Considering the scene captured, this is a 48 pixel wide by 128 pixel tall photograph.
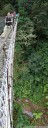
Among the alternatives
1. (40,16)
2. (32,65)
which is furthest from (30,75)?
(40,16)

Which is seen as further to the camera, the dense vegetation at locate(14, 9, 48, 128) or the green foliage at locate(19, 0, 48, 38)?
the green foliage at locate(19, 0, 48, 38)

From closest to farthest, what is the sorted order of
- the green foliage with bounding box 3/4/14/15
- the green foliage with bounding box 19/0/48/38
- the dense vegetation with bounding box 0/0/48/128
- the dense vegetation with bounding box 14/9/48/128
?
the dense vegetation with bounding box 14/9/48/128 < the dense vegetation with bounding box 0/0/48/128 < the green foliage with bounding box 19/0/48/38 < the green foliage with bounding box 3/4/14/15

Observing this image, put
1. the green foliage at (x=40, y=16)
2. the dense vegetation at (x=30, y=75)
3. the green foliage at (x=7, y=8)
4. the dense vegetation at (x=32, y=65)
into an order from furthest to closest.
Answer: the green foliage at (x=7, y=8)
the green foliage at (x=40, y=16)
the dense vegetation at (x=32, y=65)
the dense vegetation at (x=30, y=75)

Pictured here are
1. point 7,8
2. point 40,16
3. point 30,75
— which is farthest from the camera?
point 7,8

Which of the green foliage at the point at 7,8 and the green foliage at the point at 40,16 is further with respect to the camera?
the green foliage at the point at 7,8

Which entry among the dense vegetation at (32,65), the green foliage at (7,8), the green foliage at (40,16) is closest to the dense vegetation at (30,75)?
the dense vegetation at (32,65)

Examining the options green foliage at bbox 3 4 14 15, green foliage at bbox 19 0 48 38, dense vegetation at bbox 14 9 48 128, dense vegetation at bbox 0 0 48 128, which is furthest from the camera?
green foliage at bbox 3 4 14 15

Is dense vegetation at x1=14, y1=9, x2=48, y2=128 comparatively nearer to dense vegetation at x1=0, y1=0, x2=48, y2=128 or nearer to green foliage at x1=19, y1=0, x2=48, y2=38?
dense vegetation at x1=0, y1=0, x2=48, y2=128

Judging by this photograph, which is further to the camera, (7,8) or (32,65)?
(7,8)

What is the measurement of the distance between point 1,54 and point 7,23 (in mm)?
6300

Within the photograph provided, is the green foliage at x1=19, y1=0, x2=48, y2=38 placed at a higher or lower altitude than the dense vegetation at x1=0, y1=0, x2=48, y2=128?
higher

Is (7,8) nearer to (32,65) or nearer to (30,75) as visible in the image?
(32,65)

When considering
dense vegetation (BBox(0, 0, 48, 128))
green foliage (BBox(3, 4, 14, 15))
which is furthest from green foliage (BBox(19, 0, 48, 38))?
green foliage (BBox(3, 4, 14, 15))

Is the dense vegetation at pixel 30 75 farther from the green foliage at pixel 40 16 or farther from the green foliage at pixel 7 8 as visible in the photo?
the green foliage at pixel 7 8
